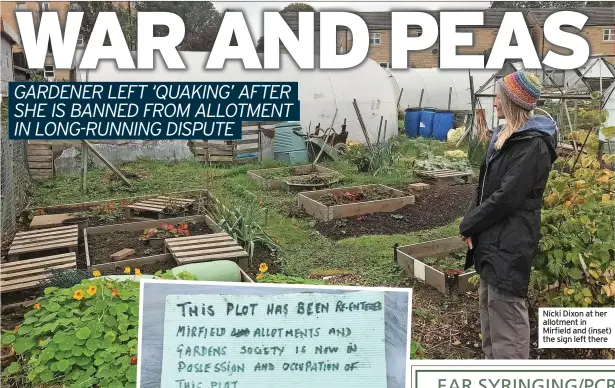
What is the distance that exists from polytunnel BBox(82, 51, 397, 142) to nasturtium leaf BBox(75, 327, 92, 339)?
1.29m

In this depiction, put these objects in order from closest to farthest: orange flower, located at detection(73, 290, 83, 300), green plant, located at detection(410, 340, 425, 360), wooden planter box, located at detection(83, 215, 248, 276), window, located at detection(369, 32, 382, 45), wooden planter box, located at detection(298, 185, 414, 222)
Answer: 1. green plant, located at detection(410, 340, 425, 360)
2. orange flower, located at detection(73, 290, 83, 300)
3. window, located at detection(369, 32, 382, 45)
4. wooden planter box, located at detection(83, 215, 248, 276)
5. wooden planter box, located at detection(298, 185, 414, 222)

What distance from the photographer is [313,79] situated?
320 centimetres

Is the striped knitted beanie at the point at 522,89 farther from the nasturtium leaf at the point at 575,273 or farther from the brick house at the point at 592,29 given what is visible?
the nasturtium leaf at the point at 575,273

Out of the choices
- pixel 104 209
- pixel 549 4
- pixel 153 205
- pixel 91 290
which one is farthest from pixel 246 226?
pixel 549 4

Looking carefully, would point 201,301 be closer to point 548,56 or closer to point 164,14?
point 164,14

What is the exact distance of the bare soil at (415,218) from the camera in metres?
4.21

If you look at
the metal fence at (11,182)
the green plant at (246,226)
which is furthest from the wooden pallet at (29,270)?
the green plant at (246,226)

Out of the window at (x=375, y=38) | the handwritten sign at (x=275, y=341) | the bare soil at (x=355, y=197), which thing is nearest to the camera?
the handwritten sign at (x=275, y=341)

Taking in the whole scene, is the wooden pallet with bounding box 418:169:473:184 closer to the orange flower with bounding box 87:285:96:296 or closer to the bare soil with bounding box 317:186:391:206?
the bare soil with bounding box 317:186:391:206

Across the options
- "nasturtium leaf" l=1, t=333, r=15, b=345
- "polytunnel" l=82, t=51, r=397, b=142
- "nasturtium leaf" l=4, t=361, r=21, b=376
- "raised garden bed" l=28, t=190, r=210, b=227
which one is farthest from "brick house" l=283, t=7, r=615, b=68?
"nasturtium leaf" l=4, t=361, r=21, b=376

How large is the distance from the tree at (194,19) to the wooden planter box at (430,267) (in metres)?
1.86

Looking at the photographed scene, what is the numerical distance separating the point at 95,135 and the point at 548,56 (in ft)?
8.25

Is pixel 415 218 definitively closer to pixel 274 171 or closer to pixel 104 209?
pixel 274 171

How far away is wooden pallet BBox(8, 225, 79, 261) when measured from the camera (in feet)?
12.1
